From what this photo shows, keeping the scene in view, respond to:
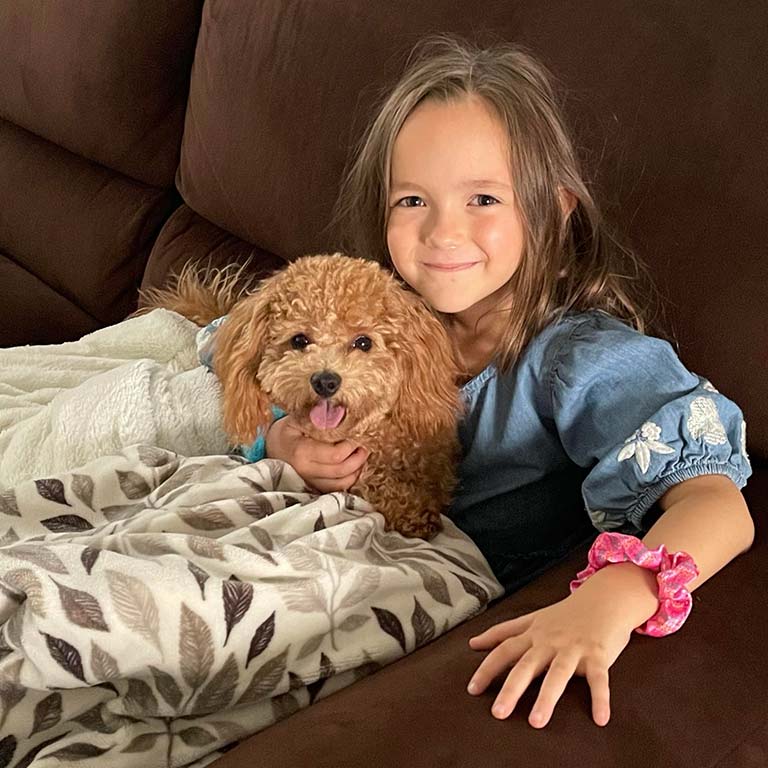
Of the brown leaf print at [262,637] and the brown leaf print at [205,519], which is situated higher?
the brown leaf print at [205,519]

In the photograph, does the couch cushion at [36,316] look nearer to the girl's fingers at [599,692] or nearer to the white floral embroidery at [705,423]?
the white floral embroidery at [705,423]

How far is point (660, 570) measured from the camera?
0.80m

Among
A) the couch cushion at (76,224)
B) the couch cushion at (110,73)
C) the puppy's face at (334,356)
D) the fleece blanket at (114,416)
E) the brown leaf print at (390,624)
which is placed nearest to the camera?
the brown leaf print at (390,624)

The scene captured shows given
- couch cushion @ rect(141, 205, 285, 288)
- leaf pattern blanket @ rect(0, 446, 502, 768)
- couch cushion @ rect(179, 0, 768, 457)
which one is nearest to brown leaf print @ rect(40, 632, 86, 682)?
leaf pattern blanket @ rect(0, 446, 502, 768)

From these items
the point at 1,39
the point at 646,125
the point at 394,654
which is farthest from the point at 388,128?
the point at 1,39

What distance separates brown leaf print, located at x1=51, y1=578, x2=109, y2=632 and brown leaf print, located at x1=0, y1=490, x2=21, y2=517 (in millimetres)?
272

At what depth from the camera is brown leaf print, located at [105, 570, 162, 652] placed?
0.83 m

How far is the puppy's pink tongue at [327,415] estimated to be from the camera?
102 centimetres

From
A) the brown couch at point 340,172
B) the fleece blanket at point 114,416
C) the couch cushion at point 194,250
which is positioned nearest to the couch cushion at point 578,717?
the brown couch at point 340,172

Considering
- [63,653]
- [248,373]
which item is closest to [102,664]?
[63,653]

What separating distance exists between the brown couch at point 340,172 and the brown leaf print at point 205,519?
0.27 meters

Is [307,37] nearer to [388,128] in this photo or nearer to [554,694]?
[388,128]

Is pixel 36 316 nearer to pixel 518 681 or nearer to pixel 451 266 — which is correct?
pixel 451 266

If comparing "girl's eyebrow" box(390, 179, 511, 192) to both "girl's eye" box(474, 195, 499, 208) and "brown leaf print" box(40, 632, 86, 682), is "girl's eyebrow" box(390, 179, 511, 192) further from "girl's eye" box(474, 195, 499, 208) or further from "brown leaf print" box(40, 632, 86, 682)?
"brown leaf print" box(40, 632, 86, 682)
